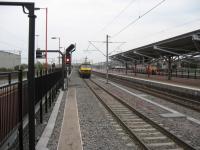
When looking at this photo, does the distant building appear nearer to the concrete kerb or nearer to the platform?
the concrete kerb

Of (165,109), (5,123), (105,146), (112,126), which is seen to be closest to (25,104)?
(5,123)

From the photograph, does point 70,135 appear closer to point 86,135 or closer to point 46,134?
point 86,135

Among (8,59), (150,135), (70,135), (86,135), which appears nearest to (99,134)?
(86,135)

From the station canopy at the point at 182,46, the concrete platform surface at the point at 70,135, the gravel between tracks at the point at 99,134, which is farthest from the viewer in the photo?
the station canopy at the point at 182,46

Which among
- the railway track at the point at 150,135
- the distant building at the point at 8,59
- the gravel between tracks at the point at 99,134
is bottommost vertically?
the gravel between tracks at the point at 99,134

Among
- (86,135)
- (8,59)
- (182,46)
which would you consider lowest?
(86,135)

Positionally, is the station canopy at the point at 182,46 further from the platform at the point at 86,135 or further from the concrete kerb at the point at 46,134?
the concrete kerb at the point at 46,134

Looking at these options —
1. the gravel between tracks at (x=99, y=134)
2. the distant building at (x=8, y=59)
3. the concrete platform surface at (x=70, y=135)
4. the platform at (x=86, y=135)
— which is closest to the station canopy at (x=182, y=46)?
the gravel between tracks at (x=99, y=134)

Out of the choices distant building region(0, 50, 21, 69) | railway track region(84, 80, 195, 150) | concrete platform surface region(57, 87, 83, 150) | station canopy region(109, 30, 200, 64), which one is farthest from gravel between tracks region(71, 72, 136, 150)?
distant building region(0, 50, 21, 69)

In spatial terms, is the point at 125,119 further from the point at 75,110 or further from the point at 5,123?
the point at 5,123

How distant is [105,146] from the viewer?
7.95 meters

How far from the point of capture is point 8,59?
68188 mm

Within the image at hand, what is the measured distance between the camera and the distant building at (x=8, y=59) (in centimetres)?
6419

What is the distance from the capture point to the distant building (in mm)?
64188
